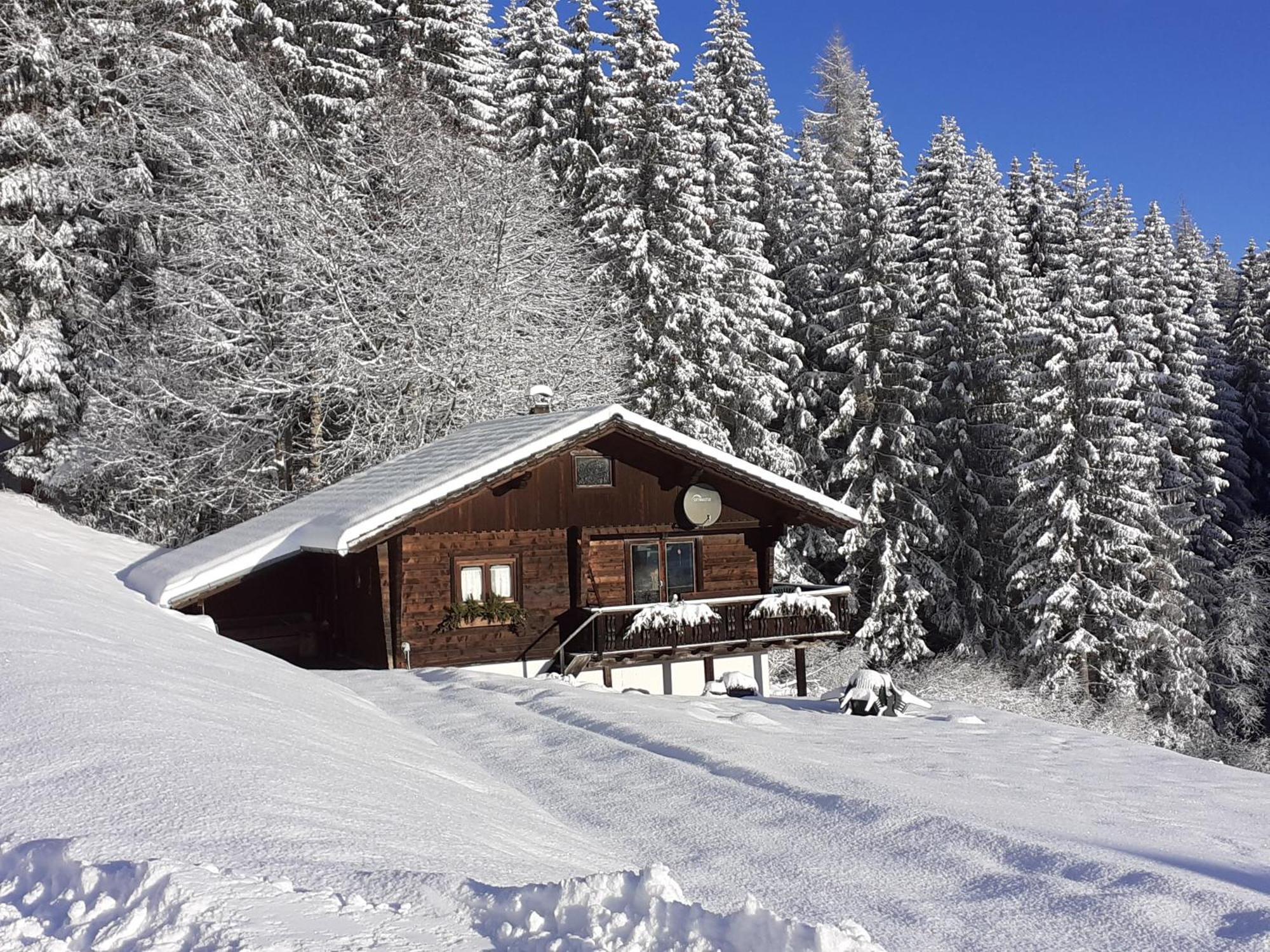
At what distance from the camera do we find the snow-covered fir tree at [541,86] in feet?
112

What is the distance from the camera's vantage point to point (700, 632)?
2038cm

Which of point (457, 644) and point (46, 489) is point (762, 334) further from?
point (46, 489)

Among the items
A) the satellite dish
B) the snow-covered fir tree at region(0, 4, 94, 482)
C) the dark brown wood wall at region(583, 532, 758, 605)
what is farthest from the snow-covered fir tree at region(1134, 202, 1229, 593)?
the snow-covered fir tree at region(0, 4, 94, 482)

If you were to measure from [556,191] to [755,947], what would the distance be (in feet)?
100

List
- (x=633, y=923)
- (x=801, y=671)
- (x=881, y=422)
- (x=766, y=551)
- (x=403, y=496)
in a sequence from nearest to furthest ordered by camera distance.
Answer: (x=633, y=923) → (x=403, y=496) → (x=766, y=551) → (x=801, y=671) → (x=881, y=422)

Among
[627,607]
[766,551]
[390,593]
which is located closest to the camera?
[390,593]

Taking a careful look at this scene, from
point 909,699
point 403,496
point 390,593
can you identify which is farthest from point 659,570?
point 909,699

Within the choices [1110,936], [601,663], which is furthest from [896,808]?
[601,663]

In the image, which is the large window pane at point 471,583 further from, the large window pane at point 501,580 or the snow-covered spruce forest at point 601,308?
the snow-covered spruce forest at point 601,308

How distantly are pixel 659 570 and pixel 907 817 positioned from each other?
47.7ft

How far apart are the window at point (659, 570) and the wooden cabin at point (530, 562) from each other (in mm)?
29

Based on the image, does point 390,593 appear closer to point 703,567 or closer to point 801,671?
point 703,567

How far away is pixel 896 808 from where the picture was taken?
722 centimetres

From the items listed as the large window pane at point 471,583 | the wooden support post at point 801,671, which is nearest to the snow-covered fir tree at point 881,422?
the wooden support post at point 801,671
